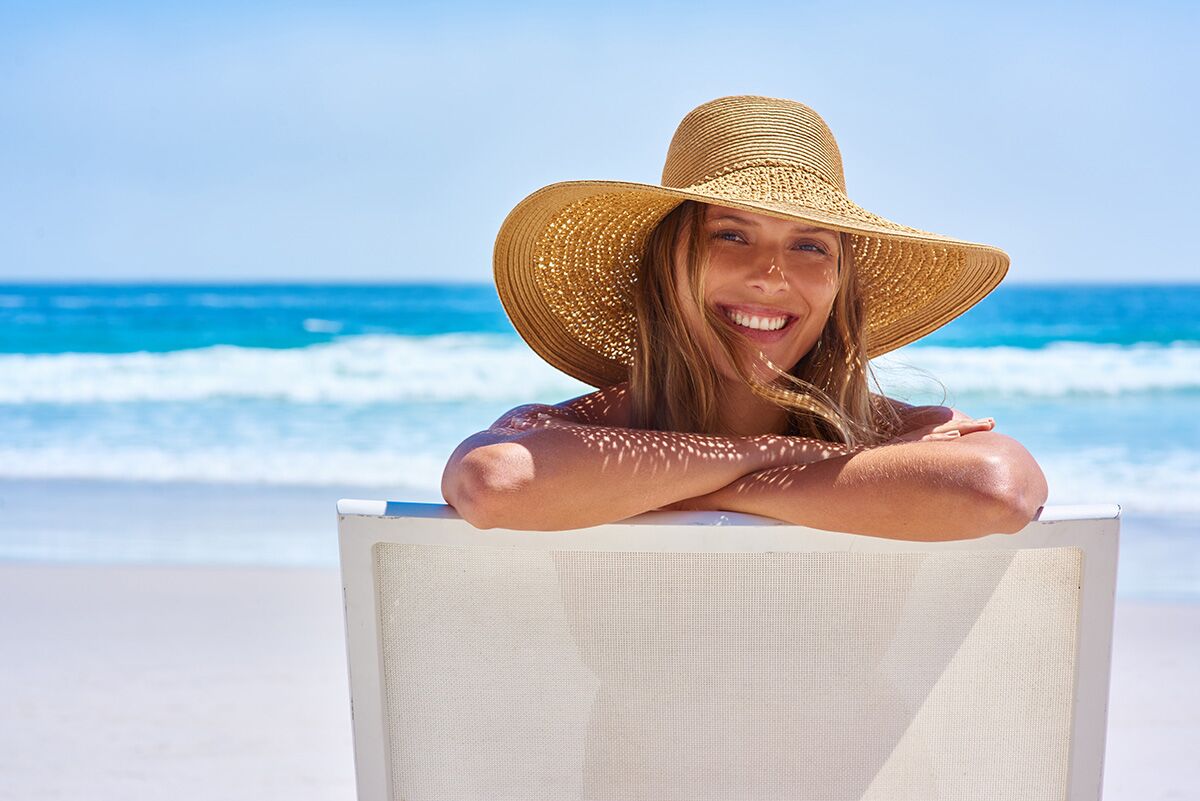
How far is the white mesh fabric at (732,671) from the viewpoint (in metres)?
1.17

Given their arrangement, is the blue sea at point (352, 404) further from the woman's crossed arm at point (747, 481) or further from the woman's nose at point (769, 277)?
the woman's crossed arm at point (747, 481)

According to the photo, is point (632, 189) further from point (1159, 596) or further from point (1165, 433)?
point (1165, 433)

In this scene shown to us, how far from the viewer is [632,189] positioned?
169cm

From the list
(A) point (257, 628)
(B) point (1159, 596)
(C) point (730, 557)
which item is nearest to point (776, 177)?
(C) point (730, 557)

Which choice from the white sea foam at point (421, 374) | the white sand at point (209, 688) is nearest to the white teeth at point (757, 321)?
the white sand at point (209, 688)

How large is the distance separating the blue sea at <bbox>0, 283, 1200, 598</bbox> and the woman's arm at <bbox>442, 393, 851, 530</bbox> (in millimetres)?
596

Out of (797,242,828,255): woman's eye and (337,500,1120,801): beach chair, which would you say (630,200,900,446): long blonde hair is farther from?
(337,500,1120,801): beach chair

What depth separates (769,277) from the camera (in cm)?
178

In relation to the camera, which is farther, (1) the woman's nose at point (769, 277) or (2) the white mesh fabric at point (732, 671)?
(1) the woman's nose at point (769, 277)

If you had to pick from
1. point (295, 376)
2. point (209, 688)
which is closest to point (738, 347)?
point (209, 688)

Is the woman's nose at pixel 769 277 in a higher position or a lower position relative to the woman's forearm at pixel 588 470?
higher

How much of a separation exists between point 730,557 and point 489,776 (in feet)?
1.33

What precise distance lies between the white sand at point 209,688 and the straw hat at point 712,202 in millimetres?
1582

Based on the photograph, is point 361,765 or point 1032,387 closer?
point 361,765
